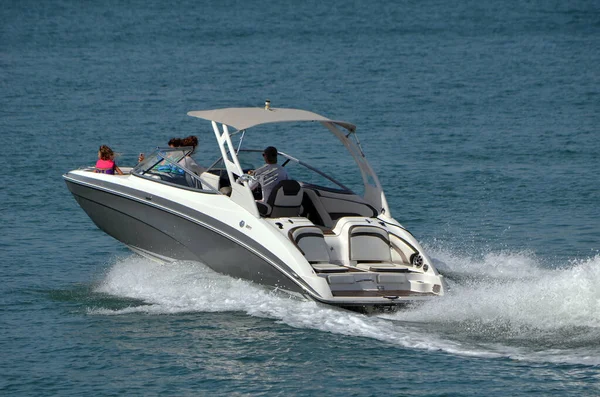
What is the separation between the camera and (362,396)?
9.48 m

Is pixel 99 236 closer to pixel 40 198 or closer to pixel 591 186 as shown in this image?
pixel 40 198

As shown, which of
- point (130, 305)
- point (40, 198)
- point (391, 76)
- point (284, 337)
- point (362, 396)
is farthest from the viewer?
point (391, 76)

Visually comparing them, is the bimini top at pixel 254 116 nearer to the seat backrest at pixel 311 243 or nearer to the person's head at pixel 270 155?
the person's head at pixel 270 155

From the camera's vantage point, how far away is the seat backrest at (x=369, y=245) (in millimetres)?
12203

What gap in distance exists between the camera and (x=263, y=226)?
39.1 feet

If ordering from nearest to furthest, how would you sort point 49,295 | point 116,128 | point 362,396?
point 362,396
point 49,295
point 116,128

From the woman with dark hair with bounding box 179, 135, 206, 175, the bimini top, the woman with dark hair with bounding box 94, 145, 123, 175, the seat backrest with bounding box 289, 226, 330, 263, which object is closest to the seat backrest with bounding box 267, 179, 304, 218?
the seat backrest with bounding box 289, 226, 330, 263

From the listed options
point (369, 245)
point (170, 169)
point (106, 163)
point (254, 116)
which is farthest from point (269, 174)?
point (106, 163)

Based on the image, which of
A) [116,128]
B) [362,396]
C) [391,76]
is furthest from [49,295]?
[391,76]

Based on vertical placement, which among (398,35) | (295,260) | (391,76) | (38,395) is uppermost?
(398,35)

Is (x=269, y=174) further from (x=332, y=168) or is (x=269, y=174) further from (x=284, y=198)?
(x=332, y=168)

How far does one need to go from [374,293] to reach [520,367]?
2108 millimetres

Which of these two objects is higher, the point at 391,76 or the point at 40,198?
the point at 391,76

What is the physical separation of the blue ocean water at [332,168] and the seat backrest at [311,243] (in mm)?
615
